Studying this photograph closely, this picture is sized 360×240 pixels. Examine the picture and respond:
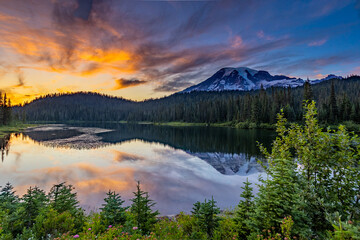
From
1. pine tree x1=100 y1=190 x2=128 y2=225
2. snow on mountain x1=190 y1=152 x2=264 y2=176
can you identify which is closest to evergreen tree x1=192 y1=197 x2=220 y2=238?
pine tree x1=100 y1=190 x2=128 y2=225

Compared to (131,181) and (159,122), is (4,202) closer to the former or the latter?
(131,181)

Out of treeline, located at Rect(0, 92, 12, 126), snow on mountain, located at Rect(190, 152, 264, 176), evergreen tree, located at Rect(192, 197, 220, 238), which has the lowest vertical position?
snow on mountain, located at Rect(190, 152, 264, 176)

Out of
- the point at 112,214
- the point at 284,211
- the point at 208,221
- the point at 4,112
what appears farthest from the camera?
the point at 4,112

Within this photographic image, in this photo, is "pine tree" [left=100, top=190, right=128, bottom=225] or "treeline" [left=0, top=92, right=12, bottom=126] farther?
"treeline" [left=0, top=92, right=12, bottom=126]

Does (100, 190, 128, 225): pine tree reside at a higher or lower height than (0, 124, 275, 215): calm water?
higher

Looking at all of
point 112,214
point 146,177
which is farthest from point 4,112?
point 112,214

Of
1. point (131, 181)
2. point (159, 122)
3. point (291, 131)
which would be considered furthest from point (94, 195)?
point (159, 122)

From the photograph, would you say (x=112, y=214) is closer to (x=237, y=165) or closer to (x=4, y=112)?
(x=237, y=165)

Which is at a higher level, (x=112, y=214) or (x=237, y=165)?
(x=112, y=214)

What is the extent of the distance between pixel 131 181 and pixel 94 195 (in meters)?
4.27

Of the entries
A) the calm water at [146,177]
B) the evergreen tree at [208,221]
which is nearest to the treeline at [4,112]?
the calm water at [146,177]

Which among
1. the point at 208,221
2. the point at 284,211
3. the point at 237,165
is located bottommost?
the point at 237,165

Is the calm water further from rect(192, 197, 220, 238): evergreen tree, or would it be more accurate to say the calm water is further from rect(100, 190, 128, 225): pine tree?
rect(192, 197, 220, 238): evergreen tree

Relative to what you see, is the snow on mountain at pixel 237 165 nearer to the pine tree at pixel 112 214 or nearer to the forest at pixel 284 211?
the forest at pixel 284 211
